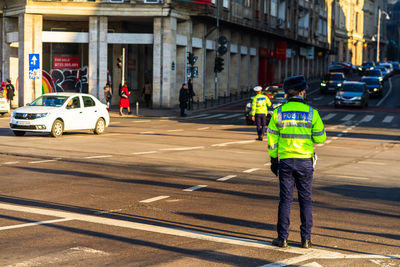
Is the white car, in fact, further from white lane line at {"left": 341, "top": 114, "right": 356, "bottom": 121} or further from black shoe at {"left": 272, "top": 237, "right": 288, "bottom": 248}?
black shoe at {"left": 272, "top": 237, "right": 288, "bottom": 248}

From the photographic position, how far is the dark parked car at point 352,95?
4334 cm

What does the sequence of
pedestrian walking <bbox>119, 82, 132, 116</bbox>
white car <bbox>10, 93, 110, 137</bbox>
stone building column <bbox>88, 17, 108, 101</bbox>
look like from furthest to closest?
stone building column <bbox>88, 17, 108, 101</bbox>, pedestrian walking <bbox>119, 82, 132, 116</bbox>, white car <bbox>10, 93, 110, 137</bbox>

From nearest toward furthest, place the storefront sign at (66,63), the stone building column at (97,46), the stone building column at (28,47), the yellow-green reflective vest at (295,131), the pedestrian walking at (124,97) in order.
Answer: the yellow-green reflective vest at (295,131), the pedestrian walking at (124,97), the stone building column at (97,46), the stone building column at (28,47), the storefront sign at (66,63)

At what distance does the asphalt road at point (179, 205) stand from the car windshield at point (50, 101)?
231 centimetres

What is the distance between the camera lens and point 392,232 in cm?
858

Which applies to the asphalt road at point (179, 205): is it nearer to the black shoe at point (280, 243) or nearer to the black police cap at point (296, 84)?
the black shoe at point (280, 243)

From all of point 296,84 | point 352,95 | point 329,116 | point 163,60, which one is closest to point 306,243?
point 296,84

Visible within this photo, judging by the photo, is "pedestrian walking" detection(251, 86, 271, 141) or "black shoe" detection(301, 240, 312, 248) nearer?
"black shoe" detection(301, 240, 312, 248)

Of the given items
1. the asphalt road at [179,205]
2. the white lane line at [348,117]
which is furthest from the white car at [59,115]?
the white lane line at [348,117]

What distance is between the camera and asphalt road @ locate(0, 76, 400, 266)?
7172 millimetres

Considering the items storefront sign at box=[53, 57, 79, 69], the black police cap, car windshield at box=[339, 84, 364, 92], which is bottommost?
the black police cap

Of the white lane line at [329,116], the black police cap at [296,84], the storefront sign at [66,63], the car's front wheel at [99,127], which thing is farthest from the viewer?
the storefront sign at [66,63]

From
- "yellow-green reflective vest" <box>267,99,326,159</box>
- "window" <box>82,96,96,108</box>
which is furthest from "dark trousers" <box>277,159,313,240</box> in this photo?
"window" <box>82,96,96,108</box>

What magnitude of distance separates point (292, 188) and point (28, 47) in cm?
3723
